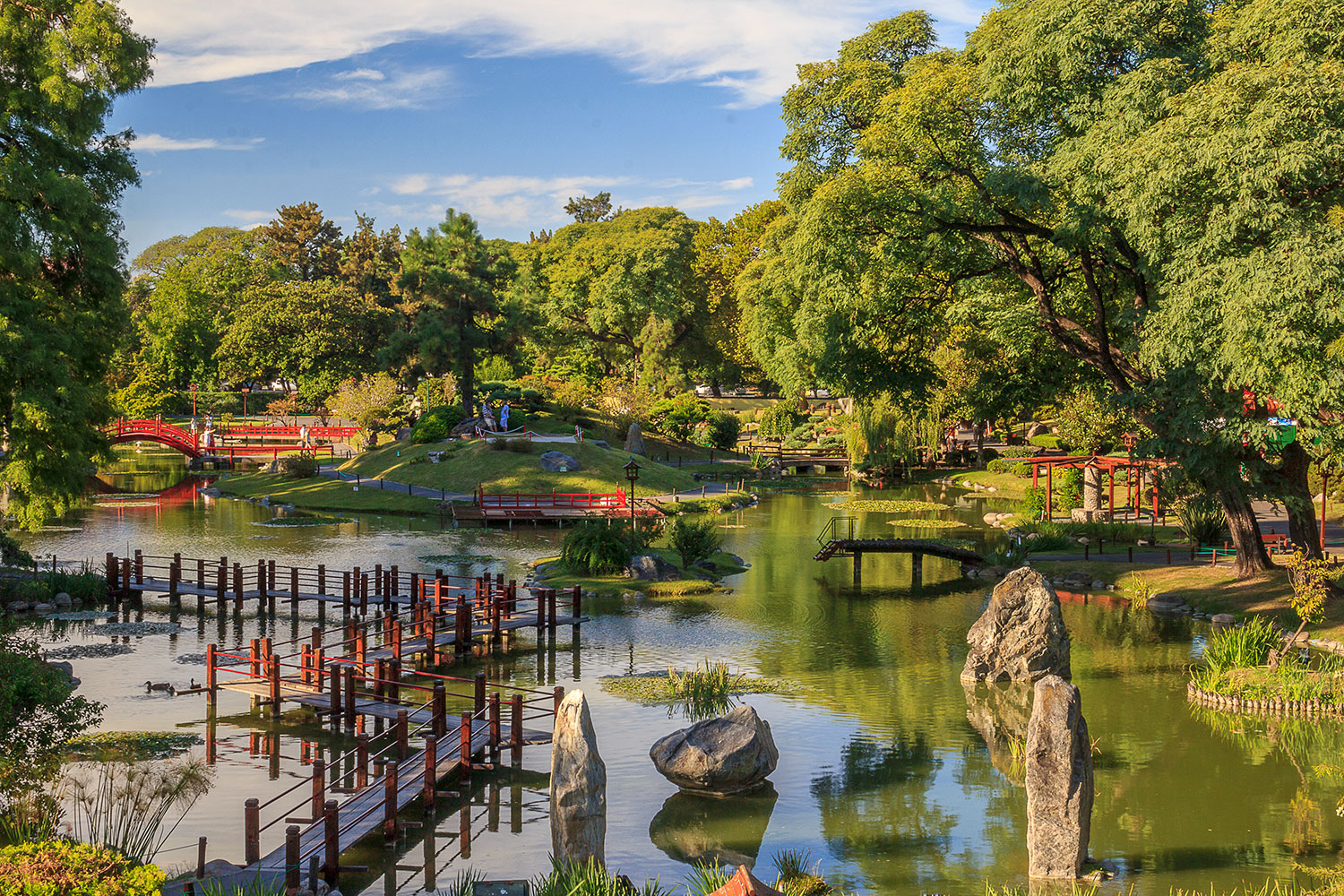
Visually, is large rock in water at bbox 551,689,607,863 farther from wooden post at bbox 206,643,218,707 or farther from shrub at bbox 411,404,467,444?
shrub at bbox 411,404,467,444

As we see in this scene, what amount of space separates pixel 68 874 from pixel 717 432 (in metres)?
68.7

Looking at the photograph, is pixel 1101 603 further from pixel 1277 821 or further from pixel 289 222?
pixel 289 222

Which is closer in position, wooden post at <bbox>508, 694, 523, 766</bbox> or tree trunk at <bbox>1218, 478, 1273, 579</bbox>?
wooden post at <bbox>508, 694, 523, 766</bbox>

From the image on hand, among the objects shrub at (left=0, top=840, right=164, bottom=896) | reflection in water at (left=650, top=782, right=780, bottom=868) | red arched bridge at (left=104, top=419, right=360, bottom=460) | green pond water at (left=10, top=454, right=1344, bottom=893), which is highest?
red arched bridge at (left=104, top=419, right=360, bottom=460)

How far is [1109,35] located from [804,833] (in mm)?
21204

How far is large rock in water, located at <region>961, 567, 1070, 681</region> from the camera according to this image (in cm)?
2475

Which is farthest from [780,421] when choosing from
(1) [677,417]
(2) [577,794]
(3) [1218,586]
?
(2) [577,794]

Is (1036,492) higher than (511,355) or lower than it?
lower

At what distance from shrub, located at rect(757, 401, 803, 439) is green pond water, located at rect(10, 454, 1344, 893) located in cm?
4597

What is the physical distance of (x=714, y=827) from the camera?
1689cm

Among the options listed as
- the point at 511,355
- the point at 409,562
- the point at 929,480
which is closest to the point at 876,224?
the point at 409,562

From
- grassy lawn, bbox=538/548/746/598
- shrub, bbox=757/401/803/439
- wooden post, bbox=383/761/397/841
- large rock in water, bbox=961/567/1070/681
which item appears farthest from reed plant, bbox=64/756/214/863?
shrub, bbox=757/401/803/439

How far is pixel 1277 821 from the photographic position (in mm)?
17000

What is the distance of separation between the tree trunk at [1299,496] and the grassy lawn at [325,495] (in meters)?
36.2
